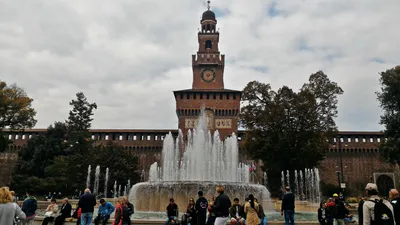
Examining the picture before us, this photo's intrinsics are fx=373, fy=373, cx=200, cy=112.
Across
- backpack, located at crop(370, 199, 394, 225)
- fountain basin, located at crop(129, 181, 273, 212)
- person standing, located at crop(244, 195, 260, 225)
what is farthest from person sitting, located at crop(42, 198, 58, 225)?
backpack, located at crop(370, 199, 394, 225)

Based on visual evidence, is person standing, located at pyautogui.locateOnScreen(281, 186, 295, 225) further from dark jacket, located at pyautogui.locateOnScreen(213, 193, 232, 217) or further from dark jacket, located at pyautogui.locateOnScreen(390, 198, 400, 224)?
dark jacket, located at pyautogui.locateOnScreen(390, 198, 400, 224)

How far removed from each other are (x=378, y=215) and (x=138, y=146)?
51.4 m

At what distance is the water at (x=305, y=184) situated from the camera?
113ft

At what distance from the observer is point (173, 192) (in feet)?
57.9

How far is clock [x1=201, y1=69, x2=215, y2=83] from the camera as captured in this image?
58.7 meters

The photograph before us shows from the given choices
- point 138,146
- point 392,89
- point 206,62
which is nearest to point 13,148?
point 138,146

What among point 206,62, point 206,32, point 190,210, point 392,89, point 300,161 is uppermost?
point 206,32

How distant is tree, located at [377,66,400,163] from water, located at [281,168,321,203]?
6546 mm

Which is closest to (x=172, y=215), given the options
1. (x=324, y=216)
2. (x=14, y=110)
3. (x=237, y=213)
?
(x=237, y=213)

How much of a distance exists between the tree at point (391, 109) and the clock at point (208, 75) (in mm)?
28674

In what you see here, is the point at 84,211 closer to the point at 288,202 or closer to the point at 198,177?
the point at 288,202

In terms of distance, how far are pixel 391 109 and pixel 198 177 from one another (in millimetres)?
18543

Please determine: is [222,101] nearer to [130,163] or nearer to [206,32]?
[206,32]

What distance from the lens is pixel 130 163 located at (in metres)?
42.7
